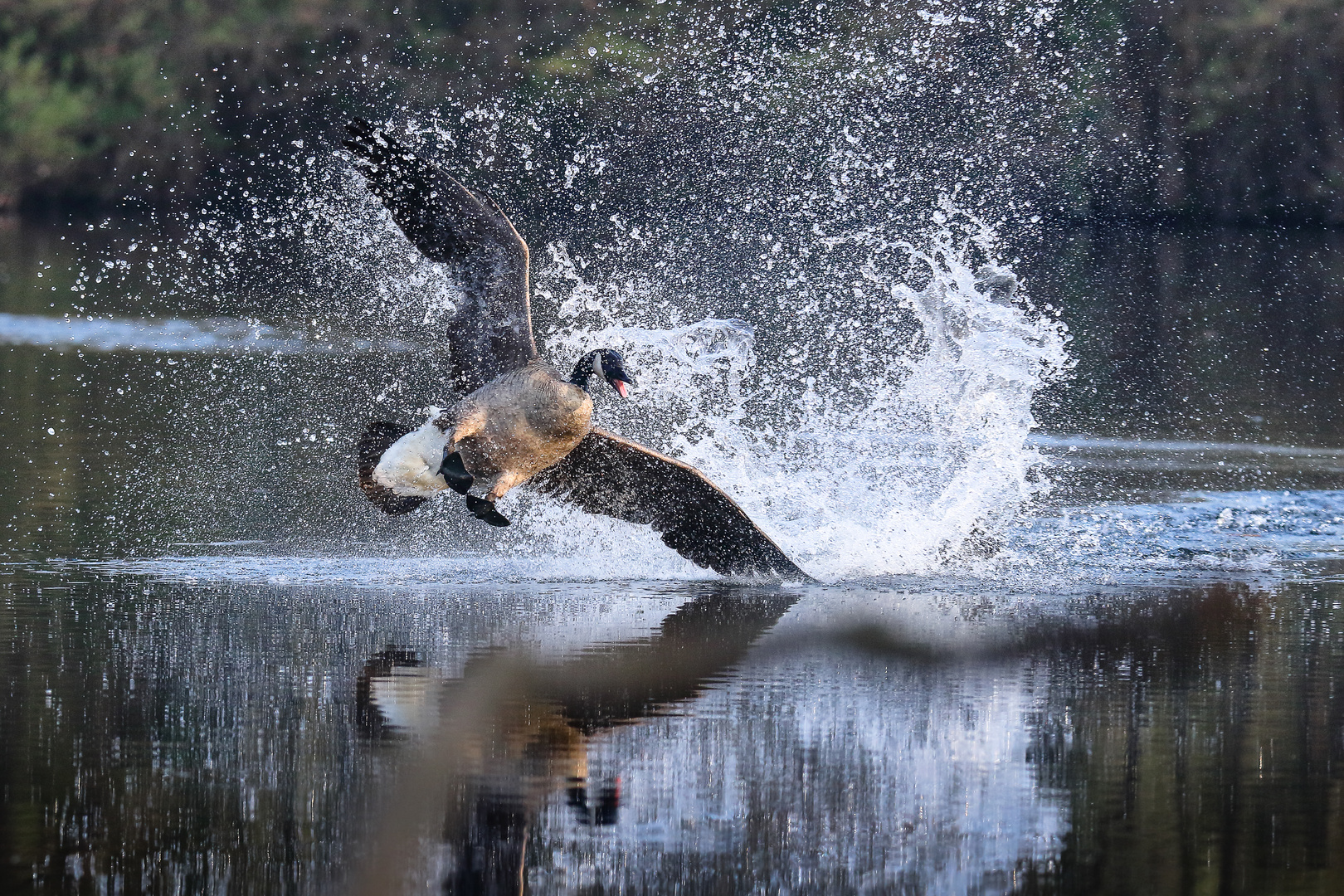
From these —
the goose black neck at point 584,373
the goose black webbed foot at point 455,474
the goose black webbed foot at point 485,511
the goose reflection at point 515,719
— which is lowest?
the goose reflection at point 515,719

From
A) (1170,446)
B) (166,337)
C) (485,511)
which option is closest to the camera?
(485,511)

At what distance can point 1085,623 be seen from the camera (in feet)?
24.4

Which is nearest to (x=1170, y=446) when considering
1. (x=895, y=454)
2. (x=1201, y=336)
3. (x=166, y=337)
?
(x=895, y=454)

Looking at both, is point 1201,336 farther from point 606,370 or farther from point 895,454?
point 606,370

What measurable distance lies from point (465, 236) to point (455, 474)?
1.13 metres

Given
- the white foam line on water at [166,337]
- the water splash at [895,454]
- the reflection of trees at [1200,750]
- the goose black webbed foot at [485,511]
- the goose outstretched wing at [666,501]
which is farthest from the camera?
the white foam line on water at [166,337]

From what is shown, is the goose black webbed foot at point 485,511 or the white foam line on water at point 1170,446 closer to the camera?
the goose black webbed foot at point 485,511

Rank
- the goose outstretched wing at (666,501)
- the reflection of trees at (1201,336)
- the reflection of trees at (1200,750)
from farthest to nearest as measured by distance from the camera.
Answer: the reflection of trees at (1201,336) < the goose outstretched wing at (666,501) < the reflection of trees at (1200,750)

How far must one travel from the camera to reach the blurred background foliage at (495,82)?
30297 mm

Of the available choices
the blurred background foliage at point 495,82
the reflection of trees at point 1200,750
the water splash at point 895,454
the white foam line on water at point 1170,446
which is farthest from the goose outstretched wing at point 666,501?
the blurred background foliage at point 495,82

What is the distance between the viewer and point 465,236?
321 inches

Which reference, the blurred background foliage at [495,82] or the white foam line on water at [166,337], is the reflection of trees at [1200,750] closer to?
the white foam line on water at [166,337]

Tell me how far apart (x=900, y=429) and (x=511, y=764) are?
5.61 m

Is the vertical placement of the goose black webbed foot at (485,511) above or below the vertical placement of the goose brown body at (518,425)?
below
